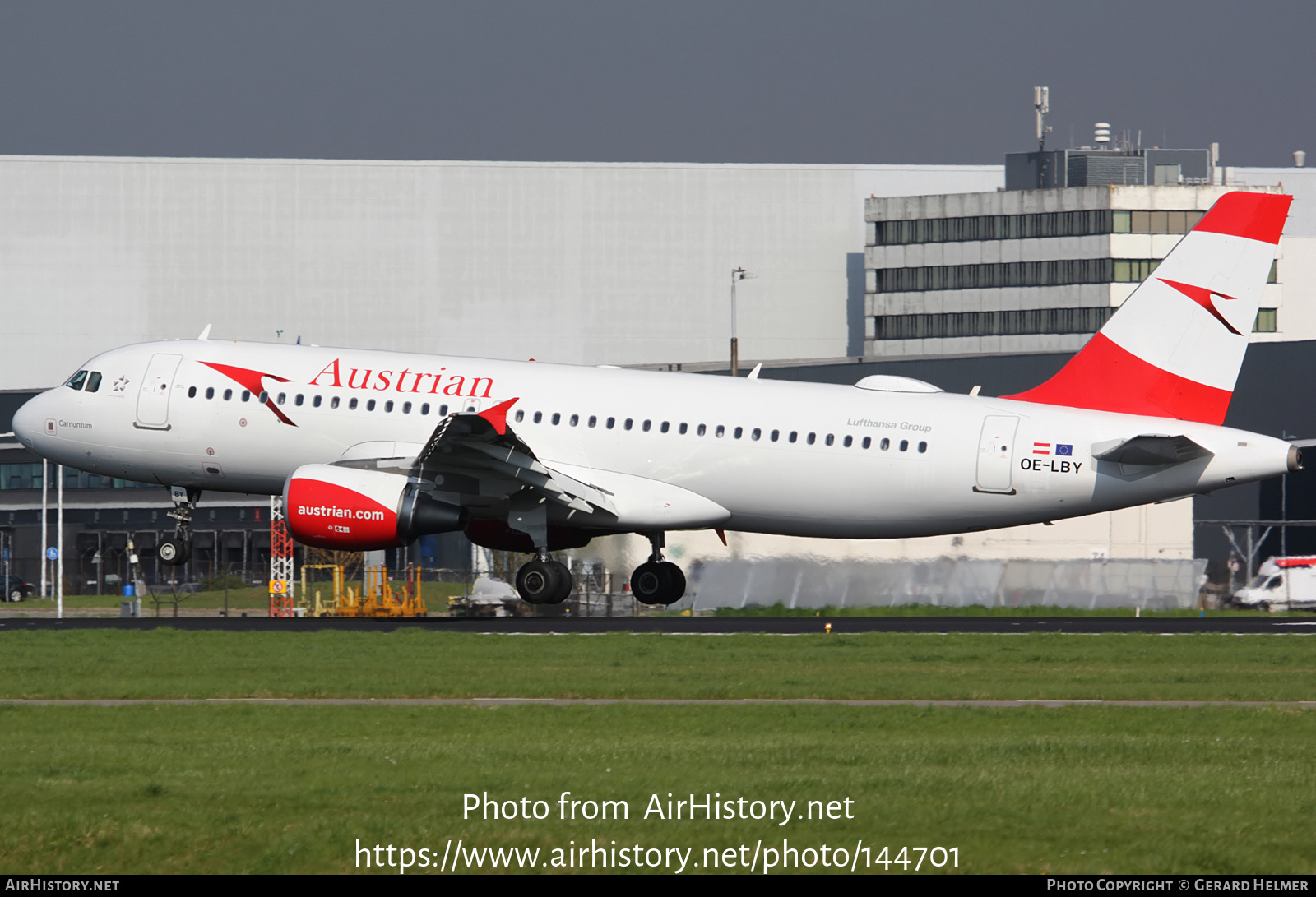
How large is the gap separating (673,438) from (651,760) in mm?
21351

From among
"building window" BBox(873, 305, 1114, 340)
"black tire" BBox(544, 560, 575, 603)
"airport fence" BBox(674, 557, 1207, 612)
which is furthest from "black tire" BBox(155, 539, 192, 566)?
"building window" BBox(873, 305, 1114, 340)

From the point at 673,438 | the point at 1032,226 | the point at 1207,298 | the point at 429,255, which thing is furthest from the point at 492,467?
the point at 1032,226

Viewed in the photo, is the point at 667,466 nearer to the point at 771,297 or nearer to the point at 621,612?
the point at 621,612

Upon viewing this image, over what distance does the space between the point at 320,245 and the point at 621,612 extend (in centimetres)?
11595

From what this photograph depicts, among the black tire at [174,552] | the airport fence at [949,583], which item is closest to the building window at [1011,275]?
the airport fence at [949,583]

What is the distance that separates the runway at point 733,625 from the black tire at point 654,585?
22.3 inches

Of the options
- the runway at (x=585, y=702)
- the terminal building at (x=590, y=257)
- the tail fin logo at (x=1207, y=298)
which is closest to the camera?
the runway at (x=585, y=702)

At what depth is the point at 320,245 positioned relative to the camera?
159 m

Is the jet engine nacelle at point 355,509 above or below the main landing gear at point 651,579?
above

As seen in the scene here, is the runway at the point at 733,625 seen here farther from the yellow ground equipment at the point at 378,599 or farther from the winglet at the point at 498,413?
the yellow ground equipment at the point at 378,599

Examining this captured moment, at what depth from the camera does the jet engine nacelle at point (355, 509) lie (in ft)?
117

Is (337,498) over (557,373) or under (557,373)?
under
